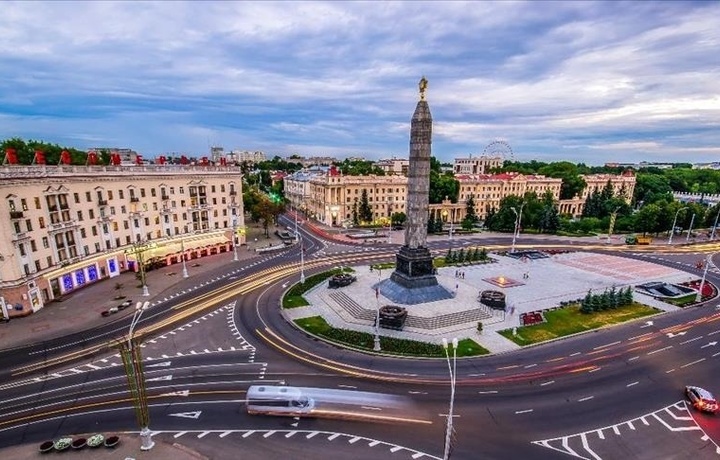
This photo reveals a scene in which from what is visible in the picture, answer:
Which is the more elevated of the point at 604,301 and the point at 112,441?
the point at 604,301

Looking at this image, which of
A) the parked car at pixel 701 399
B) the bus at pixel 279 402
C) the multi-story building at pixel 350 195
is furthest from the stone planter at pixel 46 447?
the multi-story building at pixel 350 195

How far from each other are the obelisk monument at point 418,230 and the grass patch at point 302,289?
37.4 feet

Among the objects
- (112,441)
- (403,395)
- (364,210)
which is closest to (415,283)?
(403,395)

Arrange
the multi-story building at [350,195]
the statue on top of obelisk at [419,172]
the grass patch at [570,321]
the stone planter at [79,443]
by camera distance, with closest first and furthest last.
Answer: the stone planter at [79,443]
the grass patch at [570,321]
the statue on top of obelisk at [419,172]
the multi-story building at [350,195]

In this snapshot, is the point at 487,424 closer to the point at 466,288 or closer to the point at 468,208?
the point at 466,288

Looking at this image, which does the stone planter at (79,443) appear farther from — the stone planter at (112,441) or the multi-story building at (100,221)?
the multi-story building at (100,221)

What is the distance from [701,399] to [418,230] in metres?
31.3

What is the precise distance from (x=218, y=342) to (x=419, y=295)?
82.9 ft

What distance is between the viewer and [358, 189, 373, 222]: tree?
368ft

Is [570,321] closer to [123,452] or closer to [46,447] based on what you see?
[123,452]

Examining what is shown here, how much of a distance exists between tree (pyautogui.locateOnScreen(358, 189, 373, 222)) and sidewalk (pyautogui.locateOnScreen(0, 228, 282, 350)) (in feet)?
147

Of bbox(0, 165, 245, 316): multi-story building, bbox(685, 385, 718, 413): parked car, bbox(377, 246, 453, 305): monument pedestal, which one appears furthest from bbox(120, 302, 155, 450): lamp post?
bbox(685, 385, 718, 413): parked car

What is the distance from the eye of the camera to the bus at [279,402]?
87.6 feet

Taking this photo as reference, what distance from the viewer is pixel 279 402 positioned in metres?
26.7
